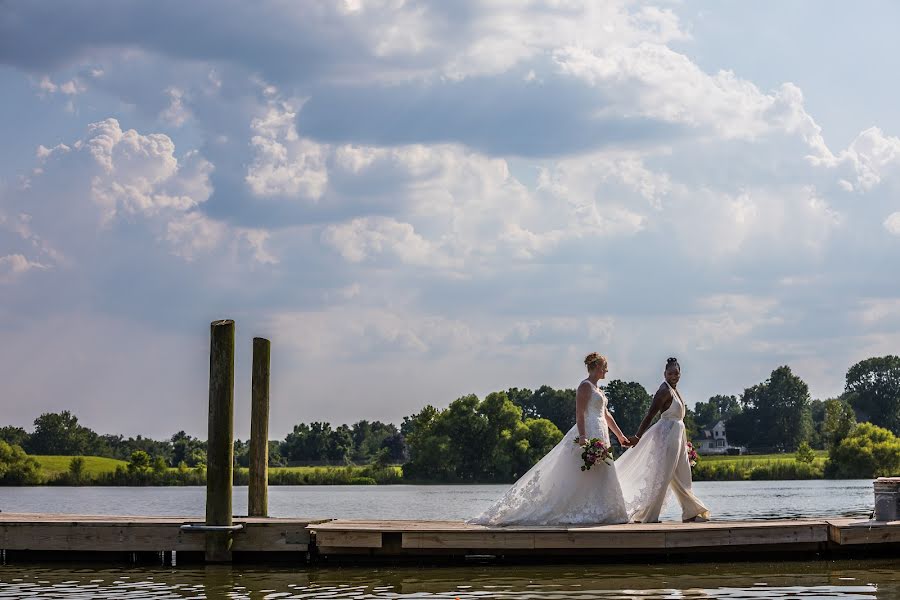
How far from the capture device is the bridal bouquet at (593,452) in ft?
57.2

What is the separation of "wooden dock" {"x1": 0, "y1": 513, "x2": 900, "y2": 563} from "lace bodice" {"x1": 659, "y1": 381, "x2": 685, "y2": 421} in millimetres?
1654

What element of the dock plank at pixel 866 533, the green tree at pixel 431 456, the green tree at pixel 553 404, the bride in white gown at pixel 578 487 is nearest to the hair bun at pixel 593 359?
the bride in white gown at pixel 578 487

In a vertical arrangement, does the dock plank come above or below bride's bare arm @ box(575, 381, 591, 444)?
below

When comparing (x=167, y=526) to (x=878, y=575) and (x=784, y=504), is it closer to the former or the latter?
(x=878, y=575)

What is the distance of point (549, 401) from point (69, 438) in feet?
193

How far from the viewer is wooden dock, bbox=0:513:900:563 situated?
17.0 m

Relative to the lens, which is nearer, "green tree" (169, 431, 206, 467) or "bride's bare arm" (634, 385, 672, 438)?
"bride's bare arm" (634, 385, 672, 438)

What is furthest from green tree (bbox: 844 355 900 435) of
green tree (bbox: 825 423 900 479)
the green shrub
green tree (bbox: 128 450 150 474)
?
green tree (bbox: 128 450 150 474)

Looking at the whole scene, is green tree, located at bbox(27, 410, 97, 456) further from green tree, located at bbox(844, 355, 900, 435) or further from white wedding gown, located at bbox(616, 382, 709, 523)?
white wedding gown, located at bbox(616, 382, 709, 523)

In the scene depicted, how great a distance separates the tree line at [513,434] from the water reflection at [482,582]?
74602 mm

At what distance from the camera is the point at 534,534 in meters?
17.0

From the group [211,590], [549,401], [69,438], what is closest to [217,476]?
[211,590]

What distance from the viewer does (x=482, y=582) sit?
53.5 feet

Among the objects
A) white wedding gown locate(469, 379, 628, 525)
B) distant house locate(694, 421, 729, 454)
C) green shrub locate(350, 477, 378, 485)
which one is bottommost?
green shrub locate(350, 477, 378, 485)
